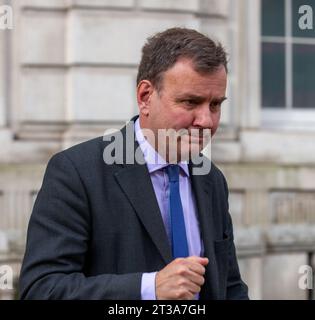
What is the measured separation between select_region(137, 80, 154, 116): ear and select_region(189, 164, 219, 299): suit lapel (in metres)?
0.27

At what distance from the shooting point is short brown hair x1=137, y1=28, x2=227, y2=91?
240 centimetres

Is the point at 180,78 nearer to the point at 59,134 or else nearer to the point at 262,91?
the point at 59,134

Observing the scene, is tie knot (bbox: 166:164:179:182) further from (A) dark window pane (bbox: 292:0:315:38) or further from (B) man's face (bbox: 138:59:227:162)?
(A) dark window pane (bbox: 292:0:315:38)

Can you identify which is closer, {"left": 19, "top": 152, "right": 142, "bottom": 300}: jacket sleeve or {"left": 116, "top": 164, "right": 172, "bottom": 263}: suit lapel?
{"left": 19, "top": 152, "right": 142, "bottom": 300}: jacket sleeve

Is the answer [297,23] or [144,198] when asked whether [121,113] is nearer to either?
[297,23]

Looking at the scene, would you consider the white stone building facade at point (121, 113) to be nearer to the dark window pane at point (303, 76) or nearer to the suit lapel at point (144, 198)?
the dark window pane at point (303, 76)

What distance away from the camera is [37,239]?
2.33m

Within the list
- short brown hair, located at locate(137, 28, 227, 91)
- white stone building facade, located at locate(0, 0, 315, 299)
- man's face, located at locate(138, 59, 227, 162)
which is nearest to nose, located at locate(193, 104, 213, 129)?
man's face, located at locate(138, 59, 227, 162)

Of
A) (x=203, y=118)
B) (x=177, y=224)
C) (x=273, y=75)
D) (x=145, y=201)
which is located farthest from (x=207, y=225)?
(x=273, y=75)

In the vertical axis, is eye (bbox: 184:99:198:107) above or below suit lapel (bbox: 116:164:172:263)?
above

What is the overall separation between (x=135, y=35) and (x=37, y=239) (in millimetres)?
4625

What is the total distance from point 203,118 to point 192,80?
120 millimetres

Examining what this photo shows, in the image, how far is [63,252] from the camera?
2.29 meters

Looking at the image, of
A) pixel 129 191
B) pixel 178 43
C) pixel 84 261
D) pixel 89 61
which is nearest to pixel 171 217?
pixel 129 191
